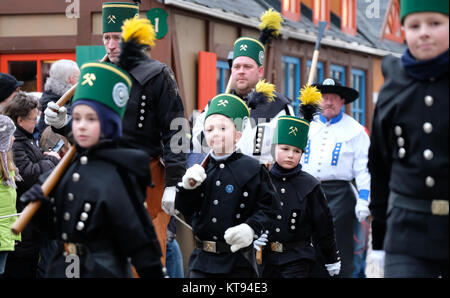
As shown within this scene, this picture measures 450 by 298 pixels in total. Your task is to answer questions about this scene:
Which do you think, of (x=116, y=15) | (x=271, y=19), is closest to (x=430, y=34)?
(x=116, y=15)

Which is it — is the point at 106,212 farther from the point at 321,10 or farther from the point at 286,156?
the point at 321,10

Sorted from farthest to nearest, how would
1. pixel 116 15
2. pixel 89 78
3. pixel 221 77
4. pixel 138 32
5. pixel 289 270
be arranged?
pixel 221 77
pixel 289 270
pixel 116 15
pixel 138 32
pixel 89 78

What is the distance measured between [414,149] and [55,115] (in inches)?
115

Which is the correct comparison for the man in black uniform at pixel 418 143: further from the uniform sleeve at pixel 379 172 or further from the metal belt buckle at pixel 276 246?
the metal belt buckle at pixel 276 246

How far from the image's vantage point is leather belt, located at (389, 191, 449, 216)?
4547 mm

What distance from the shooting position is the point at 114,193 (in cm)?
468

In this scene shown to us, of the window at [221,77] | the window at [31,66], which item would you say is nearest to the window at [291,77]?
the window at [221,77]

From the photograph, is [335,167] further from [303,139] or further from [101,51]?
[101,51]

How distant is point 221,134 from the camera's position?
20.3ft

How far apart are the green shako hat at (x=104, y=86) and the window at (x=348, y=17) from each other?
15.1m

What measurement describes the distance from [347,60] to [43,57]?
8418 millimetres

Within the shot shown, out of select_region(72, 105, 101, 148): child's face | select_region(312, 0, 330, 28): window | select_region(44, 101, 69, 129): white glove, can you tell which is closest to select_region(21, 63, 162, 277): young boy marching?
select_region(72, 105, 101, 148): child's face

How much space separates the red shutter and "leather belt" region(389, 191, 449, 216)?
7.51 meters
